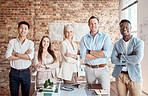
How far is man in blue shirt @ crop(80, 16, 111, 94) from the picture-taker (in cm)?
219

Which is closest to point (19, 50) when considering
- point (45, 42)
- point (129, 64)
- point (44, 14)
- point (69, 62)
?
point (45, 42)

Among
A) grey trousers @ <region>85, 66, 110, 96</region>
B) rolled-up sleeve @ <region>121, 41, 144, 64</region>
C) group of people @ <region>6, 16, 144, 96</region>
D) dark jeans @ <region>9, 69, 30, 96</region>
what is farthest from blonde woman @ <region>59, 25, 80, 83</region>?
rolled-up sleeve @ <region>121, 41, 144, 64</region>

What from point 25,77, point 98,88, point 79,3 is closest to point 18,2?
point 79,3

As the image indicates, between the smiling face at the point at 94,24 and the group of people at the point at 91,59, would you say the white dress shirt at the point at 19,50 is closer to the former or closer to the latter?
the group of people at the point at 91,59

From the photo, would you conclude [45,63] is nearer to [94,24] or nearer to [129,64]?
[94,24]

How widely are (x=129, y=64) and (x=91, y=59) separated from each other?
625 millimetres

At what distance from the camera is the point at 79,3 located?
4965 millimetres

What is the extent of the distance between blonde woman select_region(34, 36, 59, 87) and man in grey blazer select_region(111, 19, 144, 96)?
44.3 inches

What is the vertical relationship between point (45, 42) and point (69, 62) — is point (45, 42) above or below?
above

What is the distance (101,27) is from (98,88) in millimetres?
3632

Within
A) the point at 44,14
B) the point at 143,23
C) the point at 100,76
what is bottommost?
the point at 100,76

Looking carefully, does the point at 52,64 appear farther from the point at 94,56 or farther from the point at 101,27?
the point at 101,27

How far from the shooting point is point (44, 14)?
491 cm

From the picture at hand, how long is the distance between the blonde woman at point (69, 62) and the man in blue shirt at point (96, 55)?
37 cm
